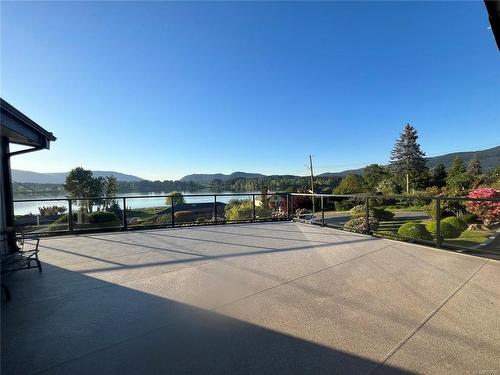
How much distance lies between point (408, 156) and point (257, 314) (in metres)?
53.2

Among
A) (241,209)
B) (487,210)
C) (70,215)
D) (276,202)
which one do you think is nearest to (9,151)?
(70,215)

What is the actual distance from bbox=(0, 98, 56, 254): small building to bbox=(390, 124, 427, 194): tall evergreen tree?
49980 mm

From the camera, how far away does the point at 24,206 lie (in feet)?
21.1

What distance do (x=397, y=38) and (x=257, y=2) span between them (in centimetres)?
525

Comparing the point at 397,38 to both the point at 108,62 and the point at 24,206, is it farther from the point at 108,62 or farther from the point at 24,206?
the point at 24,206

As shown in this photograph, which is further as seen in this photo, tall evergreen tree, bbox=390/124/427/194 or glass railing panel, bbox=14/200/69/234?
tall evergreen tree, bbox=390/124/427/194

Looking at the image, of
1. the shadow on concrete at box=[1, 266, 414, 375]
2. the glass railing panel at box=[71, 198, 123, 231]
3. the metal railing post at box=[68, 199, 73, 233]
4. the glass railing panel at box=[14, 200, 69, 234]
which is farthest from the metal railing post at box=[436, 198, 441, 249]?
the glass railing panel at box=[14, 200, 69, 234]

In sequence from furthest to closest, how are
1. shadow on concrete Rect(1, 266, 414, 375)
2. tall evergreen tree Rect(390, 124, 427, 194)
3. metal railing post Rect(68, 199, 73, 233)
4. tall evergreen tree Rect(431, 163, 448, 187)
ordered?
tall evergreen tree Rect(390, 124, 427, 194), tall evergreen tree Rect(431, 163, 448, 187), metal railing post Rect(68, 199, 73, 233), shadow on concrete Rect(1, 266, 414, 375)

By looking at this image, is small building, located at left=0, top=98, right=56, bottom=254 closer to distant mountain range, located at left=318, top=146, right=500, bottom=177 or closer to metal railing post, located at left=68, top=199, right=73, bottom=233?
metal railing post, located at left=68, top=199, right=73, bottom=233

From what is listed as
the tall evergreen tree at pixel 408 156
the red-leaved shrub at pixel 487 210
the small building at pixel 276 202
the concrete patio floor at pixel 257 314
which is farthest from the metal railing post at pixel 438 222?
the tall evergreen tree at pixel 408 156

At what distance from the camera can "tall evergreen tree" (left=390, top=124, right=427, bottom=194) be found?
47259mm

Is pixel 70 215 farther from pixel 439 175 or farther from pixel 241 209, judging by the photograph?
pixel 439 175

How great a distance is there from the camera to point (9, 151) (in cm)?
475

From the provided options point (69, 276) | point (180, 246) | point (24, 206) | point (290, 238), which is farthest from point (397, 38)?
point (24, 206)
